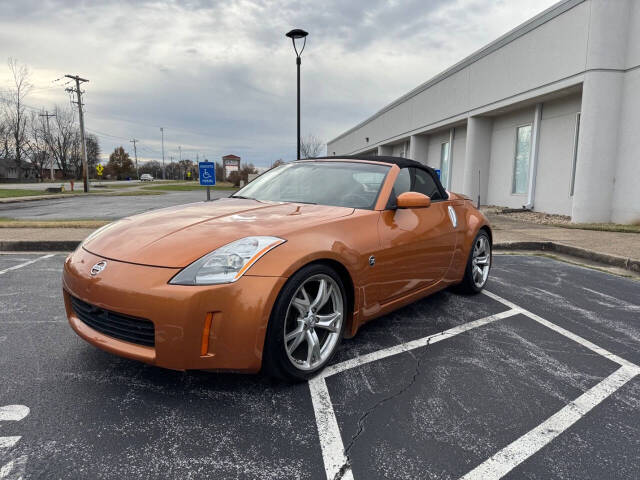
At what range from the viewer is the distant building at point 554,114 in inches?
428

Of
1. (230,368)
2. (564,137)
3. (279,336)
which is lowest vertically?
(230,368)

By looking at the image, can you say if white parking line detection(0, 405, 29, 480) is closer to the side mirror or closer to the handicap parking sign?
the side mirror

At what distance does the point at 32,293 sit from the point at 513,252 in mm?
7327

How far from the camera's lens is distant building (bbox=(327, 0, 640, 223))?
10.9m

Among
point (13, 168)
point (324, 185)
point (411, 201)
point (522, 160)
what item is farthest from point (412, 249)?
point (13, 168)

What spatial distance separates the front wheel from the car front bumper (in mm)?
2786

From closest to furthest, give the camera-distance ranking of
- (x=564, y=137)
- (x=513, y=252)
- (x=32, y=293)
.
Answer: (x=32, y=293) < (x=513, y=252) < (x=564, y=137)

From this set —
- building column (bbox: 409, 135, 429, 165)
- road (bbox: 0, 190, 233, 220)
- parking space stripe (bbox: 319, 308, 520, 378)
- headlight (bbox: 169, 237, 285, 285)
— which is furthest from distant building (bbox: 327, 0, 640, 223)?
headlight (bbox: 169, 237, 285, 285)

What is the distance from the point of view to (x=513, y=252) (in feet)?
25.7

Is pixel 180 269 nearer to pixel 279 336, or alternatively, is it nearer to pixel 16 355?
pixel 279 336

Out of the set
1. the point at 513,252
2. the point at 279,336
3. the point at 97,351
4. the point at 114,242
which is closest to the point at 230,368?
the point at 279,336

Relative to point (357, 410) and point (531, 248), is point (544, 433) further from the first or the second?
point (531, 248)

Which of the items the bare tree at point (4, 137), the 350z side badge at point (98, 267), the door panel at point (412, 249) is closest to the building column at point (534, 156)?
the door panel at point (412, 249)

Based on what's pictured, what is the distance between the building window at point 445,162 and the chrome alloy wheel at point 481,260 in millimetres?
17114
